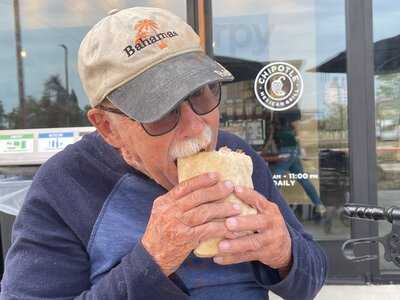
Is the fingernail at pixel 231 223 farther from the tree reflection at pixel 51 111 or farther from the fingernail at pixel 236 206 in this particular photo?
the tree reflection at pixel 51 111

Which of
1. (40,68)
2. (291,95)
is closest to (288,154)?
(291,95)

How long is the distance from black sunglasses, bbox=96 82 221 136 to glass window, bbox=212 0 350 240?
3685 millimetres

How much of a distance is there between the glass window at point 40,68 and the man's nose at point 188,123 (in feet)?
12.3

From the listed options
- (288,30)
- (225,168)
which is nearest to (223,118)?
(288,30)

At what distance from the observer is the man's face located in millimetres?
1188

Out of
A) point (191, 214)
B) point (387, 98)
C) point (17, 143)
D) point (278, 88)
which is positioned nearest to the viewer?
point (191, 214)

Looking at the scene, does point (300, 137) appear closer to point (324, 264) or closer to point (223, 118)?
point (223, 118)

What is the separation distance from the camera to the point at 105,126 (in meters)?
1.33

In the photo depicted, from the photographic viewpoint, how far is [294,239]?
135 cm

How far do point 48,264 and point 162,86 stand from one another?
47 cm

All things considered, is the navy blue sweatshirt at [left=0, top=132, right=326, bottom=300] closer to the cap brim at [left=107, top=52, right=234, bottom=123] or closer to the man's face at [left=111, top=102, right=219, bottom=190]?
the man's face at [left=111, top=102, right=219, bottom=190]

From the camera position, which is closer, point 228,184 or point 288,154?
point 228,184

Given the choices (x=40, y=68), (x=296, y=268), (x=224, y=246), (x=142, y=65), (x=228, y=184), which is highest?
(x=40, y=68)

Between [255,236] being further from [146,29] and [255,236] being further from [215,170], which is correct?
[146,29]
